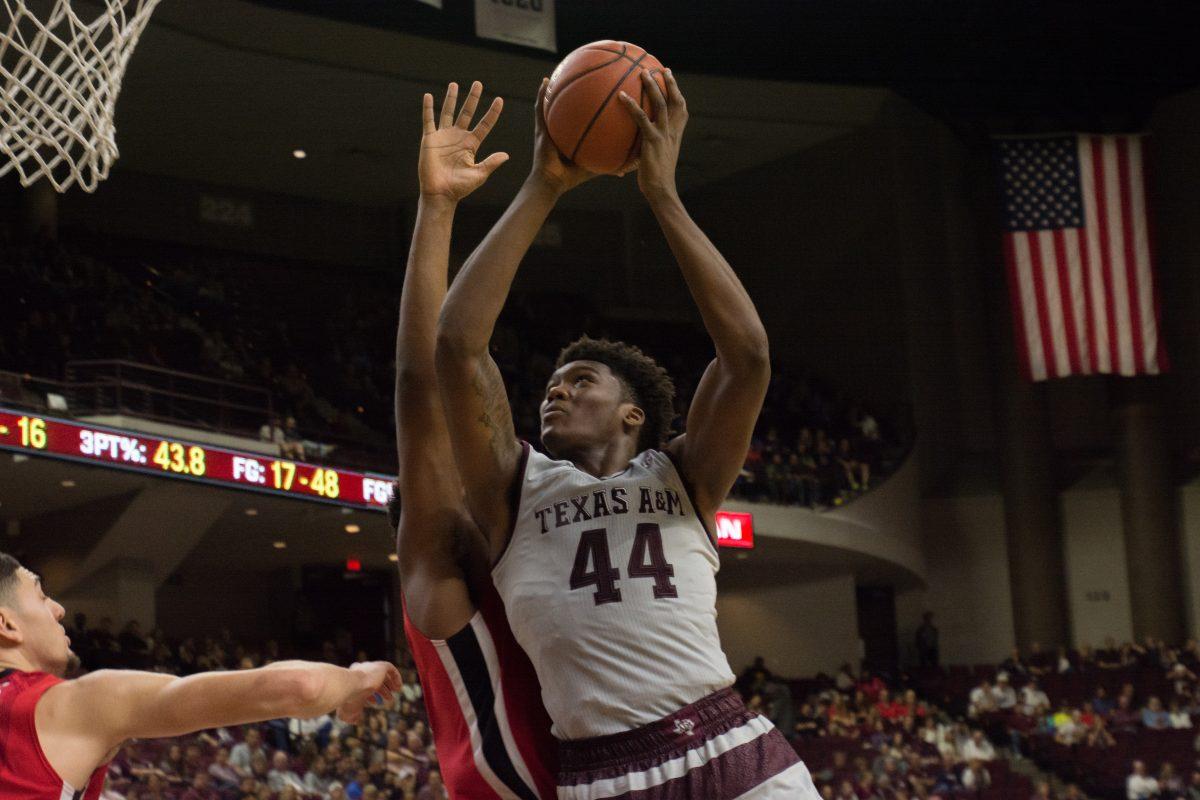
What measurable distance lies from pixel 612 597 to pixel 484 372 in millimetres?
483

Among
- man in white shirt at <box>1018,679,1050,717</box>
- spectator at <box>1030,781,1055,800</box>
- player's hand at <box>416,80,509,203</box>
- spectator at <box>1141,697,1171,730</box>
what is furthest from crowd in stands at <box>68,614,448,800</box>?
spectator at <box>1141,697,1171,730</box>

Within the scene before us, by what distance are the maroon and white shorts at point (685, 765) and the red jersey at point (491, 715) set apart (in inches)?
4.4

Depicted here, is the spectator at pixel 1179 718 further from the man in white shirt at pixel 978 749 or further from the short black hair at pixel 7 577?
the short black hair at pixel 7 577

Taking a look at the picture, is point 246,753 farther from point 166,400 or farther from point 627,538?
point 627,538

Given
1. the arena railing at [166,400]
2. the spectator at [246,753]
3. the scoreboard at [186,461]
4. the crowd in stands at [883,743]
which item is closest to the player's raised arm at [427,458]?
the spectator at [246,753]

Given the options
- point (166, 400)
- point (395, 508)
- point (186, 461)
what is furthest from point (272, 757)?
point (395, 508)

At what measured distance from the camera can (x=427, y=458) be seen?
3.00 meters

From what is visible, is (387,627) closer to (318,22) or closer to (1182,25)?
(318,22)

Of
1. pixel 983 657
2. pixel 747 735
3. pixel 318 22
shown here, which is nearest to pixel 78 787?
pixel 747 735

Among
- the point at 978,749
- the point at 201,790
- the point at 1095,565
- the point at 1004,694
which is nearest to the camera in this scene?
the point at 201,790

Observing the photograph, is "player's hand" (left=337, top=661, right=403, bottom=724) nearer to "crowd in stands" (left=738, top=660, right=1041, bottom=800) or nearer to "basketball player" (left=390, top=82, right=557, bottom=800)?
"basketball player" (left=390, top=82, right=557, bottom=800)

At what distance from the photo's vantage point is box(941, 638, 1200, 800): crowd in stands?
54.1 feet

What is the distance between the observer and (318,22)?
18.2 meters

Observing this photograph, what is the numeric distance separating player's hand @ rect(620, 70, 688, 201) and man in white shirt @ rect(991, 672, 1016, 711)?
678 inches
